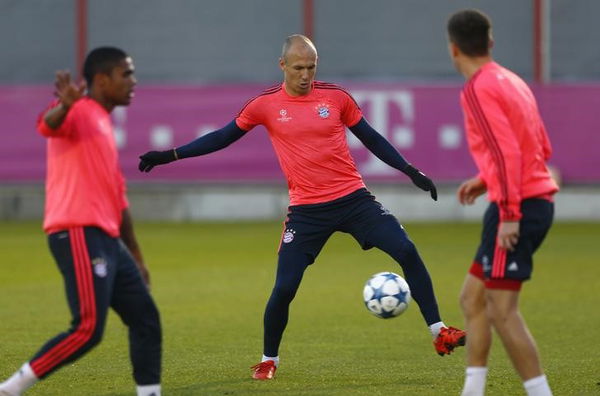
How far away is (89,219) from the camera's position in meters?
7.40

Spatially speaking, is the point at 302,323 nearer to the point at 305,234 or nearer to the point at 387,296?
the point at 387,296

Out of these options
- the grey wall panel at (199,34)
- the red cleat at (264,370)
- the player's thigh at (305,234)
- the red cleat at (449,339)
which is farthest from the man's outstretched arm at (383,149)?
the grey wall panel at (199,34)

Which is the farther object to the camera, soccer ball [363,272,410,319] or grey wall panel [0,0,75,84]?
grey wall panel [0,0,75,84]

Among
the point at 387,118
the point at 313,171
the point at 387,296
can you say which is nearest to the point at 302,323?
the point at 387,296

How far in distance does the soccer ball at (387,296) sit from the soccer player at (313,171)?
15.4 inches

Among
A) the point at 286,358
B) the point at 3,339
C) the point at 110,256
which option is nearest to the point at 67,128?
the point at 110,256

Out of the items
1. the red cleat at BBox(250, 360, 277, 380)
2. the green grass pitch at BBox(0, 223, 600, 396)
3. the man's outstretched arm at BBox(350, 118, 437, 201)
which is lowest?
the green grass pitch at BBox(0, 223, 600, 396)

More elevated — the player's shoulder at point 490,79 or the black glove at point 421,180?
the player's shoulder at point 490,79

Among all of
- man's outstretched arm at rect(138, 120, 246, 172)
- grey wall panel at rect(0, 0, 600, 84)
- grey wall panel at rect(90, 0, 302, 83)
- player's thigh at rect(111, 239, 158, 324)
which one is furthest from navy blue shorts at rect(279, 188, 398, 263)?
grey wall panel at rect(90, 0, 302, 83)

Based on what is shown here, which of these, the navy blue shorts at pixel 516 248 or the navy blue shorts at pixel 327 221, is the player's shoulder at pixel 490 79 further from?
the navy blue shorts at pixel 327 221

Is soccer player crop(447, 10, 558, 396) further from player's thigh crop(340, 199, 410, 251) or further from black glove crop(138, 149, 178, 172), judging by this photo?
black glove crop(138, 149, 178, 172)

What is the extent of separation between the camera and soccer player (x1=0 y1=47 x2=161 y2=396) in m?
7.36

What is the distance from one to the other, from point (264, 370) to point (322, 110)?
185cm

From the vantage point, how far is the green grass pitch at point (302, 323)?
9.19 meters
